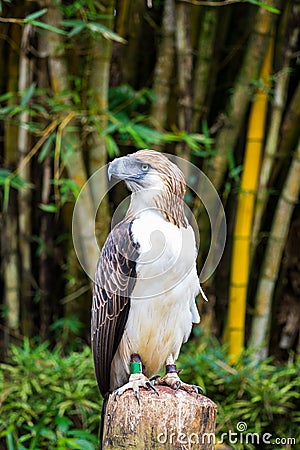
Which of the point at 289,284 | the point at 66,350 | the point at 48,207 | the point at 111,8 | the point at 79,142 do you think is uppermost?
the point at 111,8

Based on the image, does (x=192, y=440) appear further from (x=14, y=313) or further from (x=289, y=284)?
(x=289, y=284)

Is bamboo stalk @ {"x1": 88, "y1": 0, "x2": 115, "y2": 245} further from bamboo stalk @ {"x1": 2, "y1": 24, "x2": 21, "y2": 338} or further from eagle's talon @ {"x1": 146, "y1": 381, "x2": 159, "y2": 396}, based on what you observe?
eagle's talon @ {"x1": 146, "y1": 381, "x2": 159, "y2": 396}

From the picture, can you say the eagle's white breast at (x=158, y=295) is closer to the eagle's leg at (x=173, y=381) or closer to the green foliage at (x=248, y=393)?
the eagle's leg at (x=173, y=381)

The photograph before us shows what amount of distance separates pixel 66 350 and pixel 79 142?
934 mm

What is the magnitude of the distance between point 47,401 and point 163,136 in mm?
1094

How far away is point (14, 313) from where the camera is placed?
10.7ft

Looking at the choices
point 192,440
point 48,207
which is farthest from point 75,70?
point 192,440

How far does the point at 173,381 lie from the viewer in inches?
79.2

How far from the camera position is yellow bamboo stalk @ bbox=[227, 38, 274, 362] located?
320cm

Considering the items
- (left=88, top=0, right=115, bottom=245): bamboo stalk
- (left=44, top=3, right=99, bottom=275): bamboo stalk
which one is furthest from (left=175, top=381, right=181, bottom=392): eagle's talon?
(left=88, top=0, right=115, bottom=245): bamboo stalk

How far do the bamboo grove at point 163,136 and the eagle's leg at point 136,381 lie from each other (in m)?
0.91

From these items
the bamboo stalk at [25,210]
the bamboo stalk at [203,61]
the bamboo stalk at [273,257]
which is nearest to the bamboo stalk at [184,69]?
the bamboo stalk at [203,61]

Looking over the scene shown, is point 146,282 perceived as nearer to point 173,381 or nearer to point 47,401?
point 173,381

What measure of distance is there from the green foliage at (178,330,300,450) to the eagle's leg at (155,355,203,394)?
78 cm
